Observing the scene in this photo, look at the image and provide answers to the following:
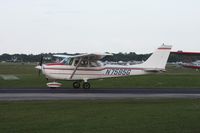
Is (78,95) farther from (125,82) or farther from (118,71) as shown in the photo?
(125,82)

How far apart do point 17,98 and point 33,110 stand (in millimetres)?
5943

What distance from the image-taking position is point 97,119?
14.0m

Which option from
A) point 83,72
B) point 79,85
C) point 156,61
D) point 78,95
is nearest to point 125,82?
point 156,61

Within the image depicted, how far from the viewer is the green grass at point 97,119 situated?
12.0 m

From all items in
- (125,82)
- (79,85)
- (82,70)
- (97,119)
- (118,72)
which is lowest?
(97,119)

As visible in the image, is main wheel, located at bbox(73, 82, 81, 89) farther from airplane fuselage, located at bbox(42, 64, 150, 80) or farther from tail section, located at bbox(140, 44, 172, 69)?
tail section, located at bbox(140, 44, 172, 69)

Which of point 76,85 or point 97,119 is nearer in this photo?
point 97,119

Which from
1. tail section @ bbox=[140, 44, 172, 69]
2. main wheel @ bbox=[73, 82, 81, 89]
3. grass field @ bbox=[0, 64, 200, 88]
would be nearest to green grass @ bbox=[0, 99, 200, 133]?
main wheel @ bbox=[73, 82, 81, 89]

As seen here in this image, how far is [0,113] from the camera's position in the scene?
1550 cm

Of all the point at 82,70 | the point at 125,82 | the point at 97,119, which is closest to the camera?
the point at 97,119

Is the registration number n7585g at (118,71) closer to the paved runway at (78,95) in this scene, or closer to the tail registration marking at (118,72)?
the tail registration marking at (118,72)

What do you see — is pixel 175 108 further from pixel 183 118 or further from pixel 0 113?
pixel 0 113

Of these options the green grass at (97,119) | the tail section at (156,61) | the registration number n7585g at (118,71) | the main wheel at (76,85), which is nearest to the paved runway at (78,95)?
the green grass at (97,119)

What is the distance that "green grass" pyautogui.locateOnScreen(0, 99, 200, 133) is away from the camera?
39.4ft
